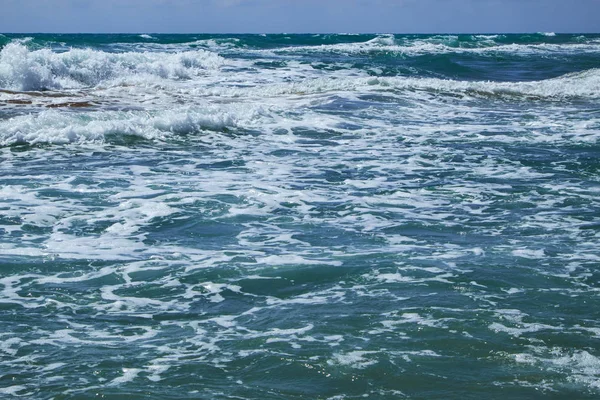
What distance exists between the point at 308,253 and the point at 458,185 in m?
3.48

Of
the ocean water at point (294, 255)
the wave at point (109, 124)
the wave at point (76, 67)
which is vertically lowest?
the ocean water at point (294, 255)

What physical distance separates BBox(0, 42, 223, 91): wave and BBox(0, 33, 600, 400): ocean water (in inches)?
229

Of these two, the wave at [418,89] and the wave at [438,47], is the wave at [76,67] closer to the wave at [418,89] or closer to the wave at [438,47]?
the wave at [418,89]

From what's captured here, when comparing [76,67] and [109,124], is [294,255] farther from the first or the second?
[76,67]

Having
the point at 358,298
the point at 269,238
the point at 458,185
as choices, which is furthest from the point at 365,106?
the point at 358,298

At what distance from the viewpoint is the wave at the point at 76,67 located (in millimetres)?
20344

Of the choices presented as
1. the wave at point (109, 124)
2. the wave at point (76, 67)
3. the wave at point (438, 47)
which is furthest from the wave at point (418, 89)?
the wave at point (438, 47)

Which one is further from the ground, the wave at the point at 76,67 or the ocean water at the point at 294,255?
the wave at the point at 76,67

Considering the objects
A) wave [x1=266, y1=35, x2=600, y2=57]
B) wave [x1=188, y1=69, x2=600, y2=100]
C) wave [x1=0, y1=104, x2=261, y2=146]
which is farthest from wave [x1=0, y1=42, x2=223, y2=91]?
wave [x1=266, y1=35, x2=600, y2=57]

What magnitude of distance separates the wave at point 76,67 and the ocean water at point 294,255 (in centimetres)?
583

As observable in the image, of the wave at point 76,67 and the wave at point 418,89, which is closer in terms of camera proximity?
the wave at point 418,89

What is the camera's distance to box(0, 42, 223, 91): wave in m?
20.3

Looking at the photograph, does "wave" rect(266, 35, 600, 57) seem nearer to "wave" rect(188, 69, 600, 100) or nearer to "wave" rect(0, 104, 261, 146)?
"wave" rect(188, 69, 600, 100)

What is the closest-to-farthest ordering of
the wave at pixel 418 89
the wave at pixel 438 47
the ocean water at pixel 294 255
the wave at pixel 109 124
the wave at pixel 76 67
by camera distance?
the ocean water at pixel 294 255 → the wave at pixel 109 124 → the wave at pixel 418 89 → the wave at pixel 76 67 → the wave at pixel 438 47
